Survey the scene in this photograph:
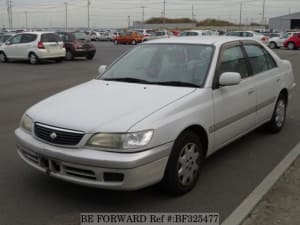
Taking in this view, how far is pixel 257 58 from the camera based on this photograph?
6.20 metres

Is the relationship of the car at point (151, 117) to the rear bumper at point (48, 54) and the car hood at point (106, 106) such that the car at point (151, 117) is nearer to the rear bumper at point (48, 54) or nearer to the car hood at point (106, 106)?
the car hood at point (106, 106)

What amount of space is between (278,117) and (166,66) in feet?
8.46

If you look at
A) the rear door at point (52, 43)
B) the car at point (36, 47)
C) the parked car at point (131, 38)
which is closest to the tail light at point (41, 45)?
the car at point (36, 47)

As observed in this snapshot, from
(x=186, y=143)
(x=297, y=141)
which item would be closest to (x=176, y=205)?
(x=186, y=143)

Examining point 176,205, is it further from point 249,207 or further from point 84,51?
point 84,51

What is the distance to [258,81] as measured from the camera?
5.90m

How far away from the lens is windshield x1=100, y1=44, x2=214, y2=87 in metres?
4.94

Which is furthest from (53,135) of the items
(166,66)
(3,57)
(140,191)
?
(3,57)

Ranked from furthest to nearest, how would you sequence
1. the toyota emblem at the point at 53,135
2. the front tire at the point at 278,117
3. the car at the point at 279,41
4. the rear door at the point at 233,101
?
the car at the point at 279,41, the front tire at the point at 278,117, the rear door at the point at 233,101, the toyota emblem at the point at 53,135

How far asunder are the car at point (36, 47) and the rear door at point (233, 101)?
1743 centimetres

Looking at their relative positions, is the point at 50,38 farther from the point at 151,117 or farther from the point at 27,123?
the point at 151,117

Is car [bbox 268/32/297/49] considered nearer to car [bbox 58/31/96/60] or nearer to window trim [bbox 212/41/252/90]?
car [bbox 58/31/96/60]

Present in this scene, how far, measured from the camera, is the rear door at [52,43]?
71.8 feet

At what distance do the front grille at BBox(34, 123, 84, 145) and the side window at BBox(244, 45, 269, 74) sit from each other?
2.99m
